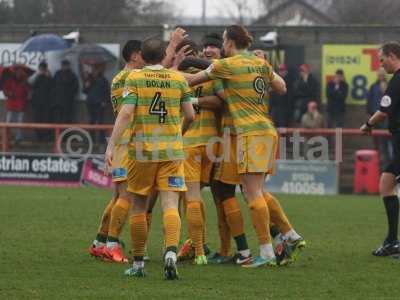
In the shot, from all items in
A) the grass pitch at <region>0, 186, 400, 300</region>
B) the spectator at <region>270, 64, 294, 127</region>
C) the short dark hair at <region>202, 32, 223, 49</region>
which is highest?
the short dark hair at <region>202, 32, 223, 49</region>

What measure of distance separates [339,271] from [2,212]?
680 cm

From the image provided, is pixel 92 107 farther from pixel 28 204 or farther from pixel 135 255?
pixel 135 255

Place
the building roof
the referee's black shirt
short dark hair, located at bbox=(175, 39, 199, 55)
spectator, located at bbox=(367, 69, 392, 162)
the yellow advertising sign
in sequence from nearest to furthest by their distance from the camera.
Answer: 1. short dark hair, located at bbox=(175, 39, 199, 55)
2. the referee's black shirt
3. spectator, located at bbox=(367, 69, 392, 162)
4. the yellow advertising sign
5. the building roof

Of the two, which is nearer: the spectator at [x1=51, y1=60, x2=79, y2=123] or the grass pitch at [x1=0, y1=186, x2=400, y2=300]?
the grass pitch at [x1=0, y1=186, x2=400, y2=300]

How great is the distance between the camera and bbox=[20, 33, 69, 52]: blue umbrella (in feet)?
84.8

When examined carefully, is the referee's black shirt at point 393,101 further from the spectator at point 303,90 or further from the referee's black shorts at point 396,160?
the spectator at point 303,90

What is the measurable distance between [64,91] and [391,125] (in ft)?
50.4

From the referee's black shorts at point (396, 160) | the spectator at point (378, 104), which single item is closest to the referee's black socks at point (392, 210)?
the referee's black shorts at point (396, 160)

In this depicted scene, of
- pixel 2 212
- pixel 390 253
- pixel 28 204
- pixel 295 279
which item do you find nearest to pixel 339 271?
pixel 295 279

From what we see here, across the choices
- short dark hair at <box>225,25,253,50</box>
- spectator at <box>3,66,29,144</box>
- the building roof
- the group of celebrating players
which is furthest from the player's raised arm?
the building roof

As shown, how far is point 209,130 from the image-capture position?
10273 millimetres

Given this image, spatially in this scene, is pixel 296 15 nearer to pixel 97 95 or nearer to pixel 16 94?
pixel 16 94

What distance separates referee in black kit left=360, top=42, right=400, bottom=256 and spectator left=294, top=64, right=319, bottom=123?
12.4 m

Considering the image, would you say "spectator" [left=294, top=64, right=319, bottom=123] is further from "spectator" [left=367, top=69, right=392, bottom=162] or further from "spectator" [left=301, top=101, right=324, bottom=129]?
"spectator" [left=367, top=69, right=392, bottom=162]
